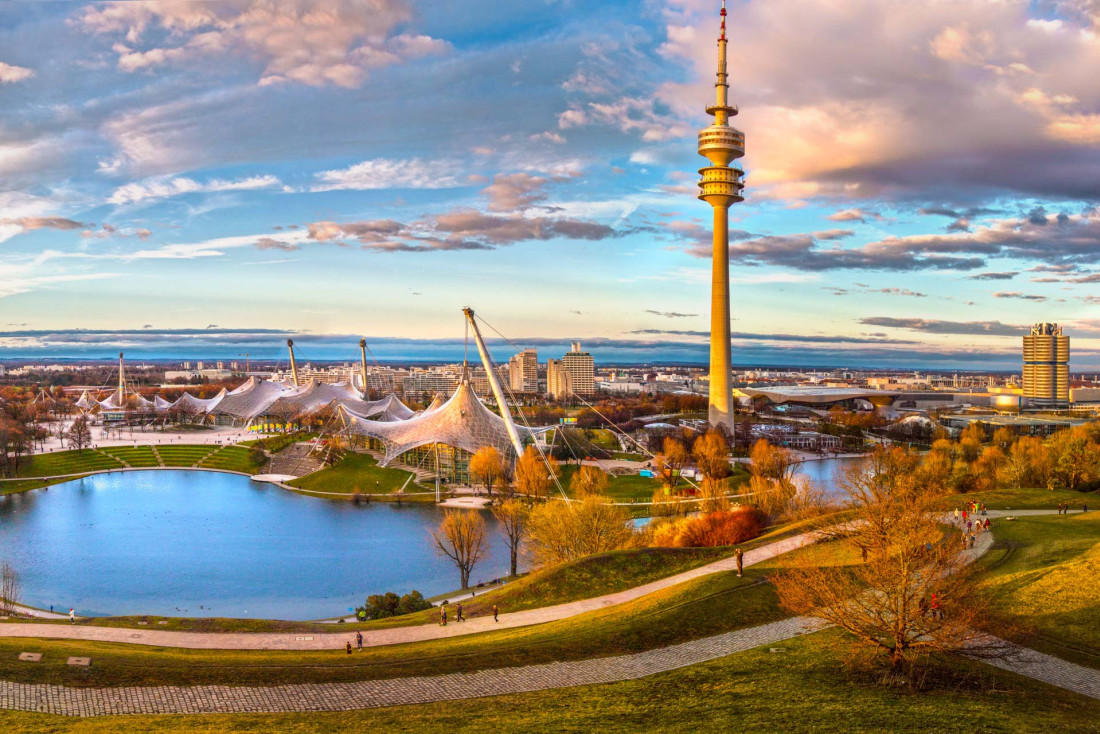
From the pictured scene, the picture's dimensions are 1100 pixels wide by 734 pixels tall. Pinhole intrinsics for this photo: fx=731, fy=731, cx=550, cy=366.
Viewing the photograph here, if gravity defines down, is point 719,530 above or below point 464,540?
above

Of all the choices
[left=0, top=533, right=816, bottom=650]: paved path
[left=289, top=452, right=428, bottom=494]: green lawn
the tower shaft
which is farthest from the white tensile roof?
[left=0, top=533, right=816, bottom=650]: paved path

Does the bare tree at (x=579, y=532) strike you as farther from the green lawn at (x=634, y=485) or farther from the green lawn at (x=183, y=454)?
the green lawn at (x=183, y=454)

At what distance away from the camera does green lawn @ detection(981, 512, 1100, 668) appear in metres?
14.5

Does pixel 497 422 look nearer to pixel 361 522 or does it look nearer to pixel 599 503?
pixel 361 522

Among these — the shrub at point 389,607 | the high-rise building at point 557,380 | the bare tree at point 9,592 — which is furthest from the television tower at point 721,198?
the high-rise building at point 557,380

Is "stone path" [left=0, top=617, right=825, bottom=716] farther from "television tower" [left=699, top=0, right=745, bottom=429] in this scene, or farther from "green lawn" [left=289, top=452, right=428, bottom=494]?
"television tower" [left=699, top=0, right=745, bottom=429]

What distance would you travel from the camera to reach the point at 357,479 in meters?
53.2

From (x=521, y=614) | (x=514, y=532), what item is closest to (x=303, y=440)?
(x=514, y=532)

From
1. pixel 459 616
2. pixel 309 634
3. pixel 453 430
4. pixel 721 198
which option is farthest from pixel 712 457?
pixel 309 634

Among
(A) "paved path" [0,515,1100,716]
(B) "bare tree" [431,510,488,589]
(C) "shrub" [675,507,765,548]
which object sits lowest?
(B) "bare tree" [431,510,488,589]

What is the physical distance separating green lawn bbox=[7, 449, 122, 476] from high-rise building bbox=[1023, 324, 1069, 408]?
12712cm

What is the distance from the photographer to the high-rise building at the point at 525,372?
178 metres

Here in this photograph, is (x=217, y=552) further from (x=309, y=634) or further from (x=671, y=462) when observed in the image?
(x=671, y=462)

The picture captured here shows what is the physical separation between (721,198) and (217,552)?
55032mm
